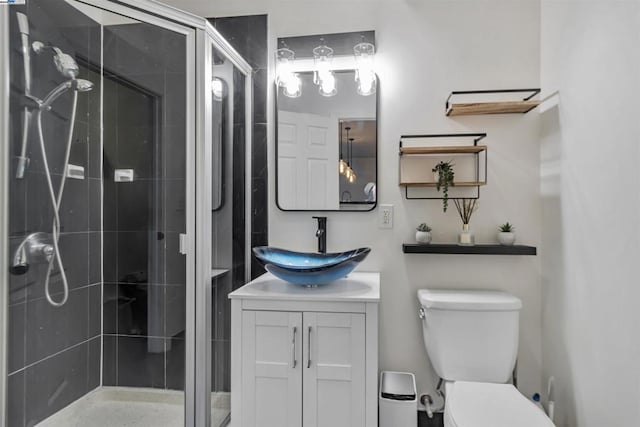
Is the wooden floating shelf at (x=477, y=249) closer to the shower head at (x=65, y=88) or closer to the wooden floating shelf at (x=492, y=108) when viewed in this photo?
the wooden floating shelf at (x=492, y=108)

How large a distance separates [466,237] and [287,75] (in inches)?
49.6

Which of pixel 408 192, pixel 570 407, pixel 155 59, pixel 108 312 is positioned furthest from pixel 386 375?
pixel 155 59

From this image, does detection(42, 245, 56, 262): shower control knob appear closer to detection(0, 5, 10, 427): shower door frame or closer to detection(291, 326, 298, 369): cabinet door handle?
detection(0, 5, 10, 427): shower door frame

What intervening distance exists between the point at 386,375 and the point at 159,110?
1638 mm

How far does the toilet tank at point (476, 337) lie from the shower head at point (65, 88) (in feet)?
5.65

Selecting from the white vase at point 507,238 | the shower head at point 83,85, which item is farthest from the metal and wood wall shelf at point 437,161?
the shower head at point 83,85

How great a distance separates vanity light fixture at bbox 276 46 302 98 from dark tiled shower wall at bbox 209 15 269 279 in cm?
9

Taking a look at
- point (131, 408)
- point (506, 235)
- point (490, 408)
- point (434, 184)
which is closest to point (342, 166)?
point (434, 184)

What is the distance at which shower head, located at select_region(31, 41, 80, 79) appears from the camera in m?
1.23

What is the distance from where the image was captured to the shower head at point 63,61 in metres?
1.23

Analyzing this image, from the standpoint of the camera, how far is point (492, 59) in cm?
176

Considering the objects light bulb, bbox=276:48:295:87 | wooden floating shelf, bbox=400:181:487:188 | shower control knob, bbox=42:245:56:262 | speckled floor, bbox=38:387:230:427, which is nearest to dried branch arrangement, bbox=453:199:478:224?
wooden floating shelf, bbox=400:181:487:188

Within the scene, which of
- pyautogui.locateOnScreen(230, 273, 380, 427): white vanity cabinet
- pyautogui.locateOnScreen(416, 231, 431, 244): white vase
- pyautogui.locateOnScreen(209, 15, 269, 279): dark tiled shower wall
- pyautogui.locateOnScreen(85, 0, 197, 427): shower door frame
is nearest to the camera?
pyautogui.locateOnScreen(230, 273, 380, 427): white vanity cabinet

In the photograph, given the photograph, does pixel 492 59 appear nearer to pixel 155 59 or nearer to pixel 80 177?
pixel 155 59
